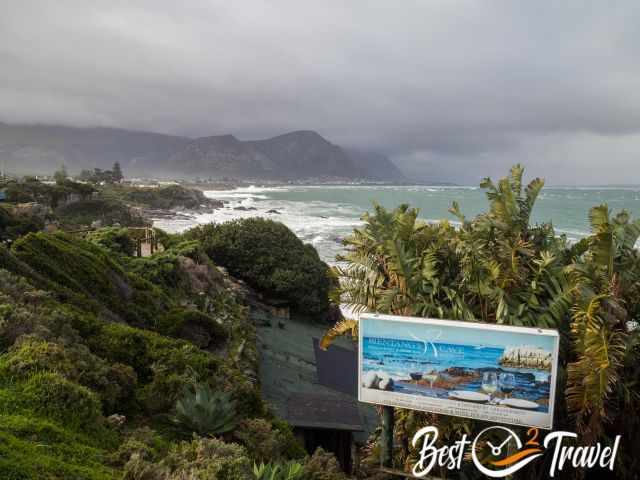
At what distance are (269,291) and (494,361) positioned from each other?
18472 millimetres

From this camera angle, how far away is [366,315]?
217 inches

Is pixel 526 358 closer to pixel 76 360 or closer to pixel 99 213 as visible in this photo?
pixel 76 360

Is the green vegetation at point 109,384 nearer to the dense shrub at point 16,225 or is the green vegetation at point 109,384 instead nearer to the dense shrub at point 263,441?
the dense shrub at point 263,441

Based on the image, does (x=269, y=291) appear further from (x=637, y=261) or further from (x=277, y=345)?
(x=637, y=261)

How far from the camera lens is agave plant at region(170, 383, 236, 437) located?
20.6 feet

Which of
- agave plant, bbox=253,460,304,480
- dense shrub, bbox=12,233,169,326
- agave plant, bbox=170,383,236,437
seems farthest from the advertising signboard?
dense shrub, bbox=12,233,169,326

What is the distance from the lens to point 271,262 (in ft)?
76.1

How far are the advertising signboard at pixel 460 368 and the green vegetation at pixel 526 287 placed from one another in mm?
667

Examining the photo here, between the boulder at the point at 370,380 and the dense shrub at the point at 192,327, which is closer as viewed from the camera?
the boulder at the point at 370,380

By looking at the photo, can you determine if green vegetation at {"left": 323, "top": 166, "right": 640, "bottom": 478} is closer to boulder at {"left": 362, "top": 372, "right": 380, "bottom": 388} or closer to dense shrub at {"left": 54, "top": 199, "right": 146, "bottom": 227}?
boulder at {"left": 362, "top": 372, "right": 380, "bottom": 388}

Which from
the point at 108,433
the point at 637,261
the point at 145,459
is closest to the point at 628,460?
the point at 637,261

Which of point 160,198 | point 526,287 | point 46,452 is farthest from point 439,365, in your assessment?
point 160,198

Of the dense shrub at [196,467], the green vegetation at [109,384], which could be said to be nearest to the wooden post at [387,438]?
the green vegetation at [109,384]

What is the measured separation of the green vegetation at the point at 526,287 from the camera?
5.38 m
